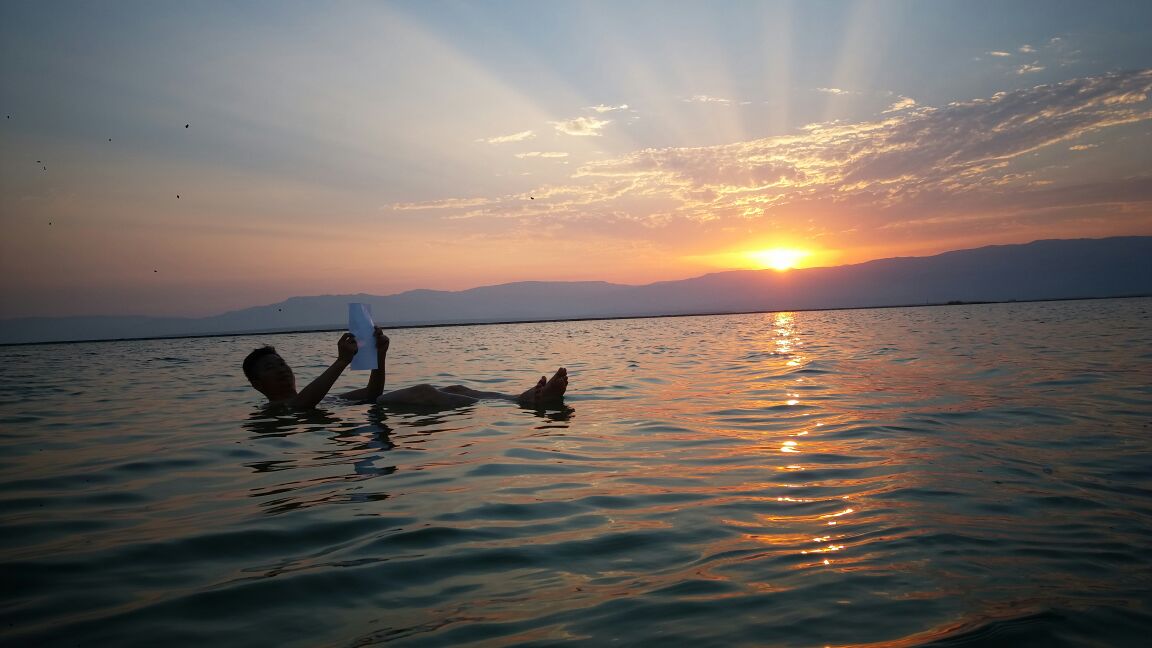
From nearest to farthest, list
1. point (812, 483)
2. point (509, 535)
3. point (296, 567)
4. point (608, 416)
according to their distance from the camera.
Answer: point (296, 567)
point (509, 535)
point (812, 483)
point (608, 416)

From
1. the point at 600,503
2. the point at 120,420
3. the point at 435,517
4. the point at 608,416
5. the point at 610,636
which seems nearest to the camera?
the point at 610,636

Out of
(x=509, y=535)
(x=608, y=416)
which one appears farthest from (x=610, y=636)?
(x=608, y=416)

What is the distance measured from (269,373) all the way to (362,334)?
2708mm

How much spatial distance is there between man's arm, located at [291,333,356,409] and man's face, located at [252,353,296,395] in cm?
38

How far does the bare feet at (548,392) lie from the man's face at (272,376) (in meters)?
4.07

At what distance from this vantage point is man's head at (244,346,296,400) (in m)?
10.1

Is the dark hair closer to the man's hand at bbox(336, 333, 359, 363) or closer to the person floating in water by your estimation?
the person floating in water

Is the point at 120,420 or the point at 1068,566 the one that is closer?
the point at 1068,566

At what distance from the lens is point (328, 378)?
9.21 m

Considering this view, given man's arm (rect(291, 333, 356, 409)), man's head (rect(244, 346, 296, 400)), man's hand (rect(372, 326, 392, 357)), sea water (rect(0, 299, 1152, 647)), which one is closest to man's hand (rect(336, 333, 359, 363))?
man's arm (rect(291, 333, 356, 409))

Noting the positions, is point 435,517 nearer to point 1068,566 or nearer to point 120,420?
point 1068,566

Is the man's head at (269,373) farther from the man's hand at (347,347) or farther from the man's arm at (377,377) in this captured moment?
the man's hand at (347,347)

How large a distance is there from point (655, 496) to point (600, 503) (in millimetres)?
480

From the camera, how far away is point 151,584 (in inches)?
132
